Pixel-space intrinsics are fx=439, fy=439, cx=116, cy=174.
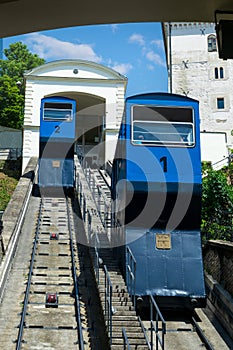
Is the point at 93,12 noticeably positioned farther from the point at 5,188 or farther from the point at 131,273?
the point at 5,188

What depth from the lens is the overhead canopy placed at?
3.38 m

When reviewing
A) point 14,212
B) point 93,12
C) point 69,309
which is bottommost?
point 69,309

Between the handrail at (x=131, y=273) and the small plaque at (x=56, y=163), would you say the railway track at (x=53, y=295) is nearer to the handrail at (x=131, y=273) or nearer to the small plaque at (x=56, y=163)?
the handrail at (x=131, y=273)

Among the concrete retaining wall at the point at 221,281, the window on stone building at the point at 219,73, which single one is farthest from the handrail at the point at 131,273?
the window on stone building at the point at 219,73

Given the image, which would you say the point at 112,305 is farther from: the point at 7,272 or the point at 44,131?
the point at 44,131

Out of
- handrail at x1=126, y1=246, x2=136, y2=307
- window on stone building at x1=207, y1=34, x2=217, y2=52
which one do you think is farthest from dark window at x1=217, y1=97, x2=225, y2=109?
handrail at x1=126, y1=246, x2=136, y2=307

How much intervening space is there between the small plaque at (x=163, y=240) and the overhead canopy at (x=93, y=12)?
710 centimetres

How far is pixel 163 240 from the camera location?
10.2 metres

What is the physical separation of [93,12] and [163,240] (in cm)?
740

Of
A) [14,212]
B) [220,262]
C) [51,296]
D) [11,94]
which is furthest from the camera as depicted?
[11,94]

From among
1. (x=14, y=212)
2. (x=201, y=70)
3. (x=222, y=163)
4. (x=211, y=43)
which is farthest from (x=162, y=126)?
(x=211, y=43)

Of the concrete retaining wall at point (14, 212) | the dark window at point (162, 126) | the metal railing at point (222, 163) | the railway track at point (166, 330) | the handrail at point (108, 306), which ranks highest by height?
the metal railing at point (222, 163)

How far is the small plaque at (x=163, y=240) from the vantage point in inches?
402

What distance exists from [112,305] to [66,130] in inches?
518
